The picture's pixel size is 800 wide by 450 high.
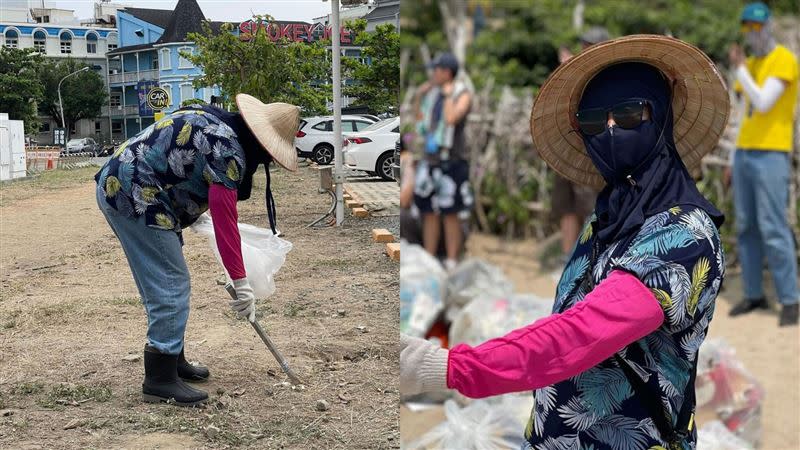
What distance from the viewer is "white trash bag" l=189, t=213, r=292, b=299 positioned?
325cm

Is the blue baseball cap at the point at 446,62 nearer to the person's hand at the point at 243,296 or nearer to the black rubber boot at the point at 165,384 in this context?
the person's hand at the point at 243,296

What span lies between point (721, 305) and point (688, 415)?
6.66 ft

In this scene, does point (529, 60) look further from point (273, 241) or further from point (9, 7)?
point (9, 7)

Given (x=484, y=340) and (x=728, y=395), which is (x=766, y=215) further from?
(x=484, y=340)

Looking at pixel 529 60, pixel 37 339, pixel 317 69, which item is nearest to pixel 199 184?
pixel 529 60

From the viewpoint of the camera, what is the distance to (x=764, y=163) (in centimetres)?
261

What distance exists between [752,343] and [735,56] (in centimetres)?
97

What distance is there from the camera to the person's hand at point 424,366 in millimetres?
809

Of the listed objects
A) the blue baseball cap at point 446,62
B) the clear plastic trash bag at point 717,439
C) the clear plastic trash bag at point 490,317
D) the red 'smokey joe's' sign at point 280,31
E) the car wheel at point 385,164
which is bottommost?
the clear plastic trash bag at point 717,439

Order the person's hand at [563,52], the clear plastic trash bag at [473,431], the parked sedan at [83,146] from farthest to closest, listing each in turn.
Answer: the parked sedan at [83,146] → the clear plastic trash bag at [473,431] → the person's hand at [563,52]

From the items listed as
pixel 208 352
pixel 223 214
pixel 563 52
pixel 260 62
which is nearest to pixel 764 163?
pixel 563 52

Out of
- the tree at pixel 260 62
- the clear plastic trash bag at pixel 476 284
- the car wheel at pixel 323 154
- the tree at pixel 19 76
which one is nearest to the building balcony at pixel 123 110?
the tree at pixel 19 76

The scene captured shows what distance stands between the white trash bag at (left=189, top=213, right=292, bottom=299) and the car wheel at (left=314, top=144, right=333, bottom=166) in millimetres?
9434

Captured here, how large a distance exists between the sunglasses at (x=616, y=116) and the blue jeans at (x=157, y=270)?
204 centimetres
